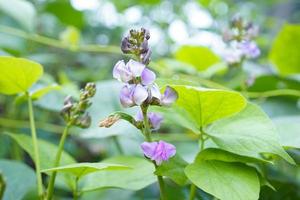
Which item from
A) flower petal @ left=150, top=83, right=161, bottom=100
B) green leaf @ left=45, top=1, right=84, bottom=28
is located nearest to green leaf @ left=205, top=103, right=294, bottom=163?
flower petal @ left=150, top=83, right=161, bottom=100

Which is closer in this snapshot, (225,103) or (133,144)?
(225,103)

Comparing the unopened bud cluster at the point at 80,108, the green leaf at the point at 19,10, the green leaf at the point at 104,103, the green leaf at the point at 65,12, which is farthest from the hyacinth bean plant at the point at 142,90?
the green leaf at the point at 65,12

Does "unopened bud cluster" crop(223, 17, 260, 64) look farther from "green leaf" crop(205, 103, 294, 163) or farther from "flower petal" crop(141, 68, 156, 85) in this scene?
"flower petal" crop(141, 68, 156, 85)

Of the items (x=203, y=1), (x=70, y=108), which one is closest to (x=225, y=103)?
(x=70, y=108)

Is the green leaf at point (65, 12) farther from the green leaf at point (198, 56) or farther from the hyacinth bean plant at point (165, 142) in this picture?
the hyacinth bean plant at point (165, 142)

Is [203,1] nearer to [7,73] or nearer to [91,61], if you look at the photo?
[91,61]

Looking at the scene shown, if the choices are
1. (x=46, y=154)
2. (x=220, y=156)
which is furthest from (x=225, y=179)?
(x=46, y=154)
